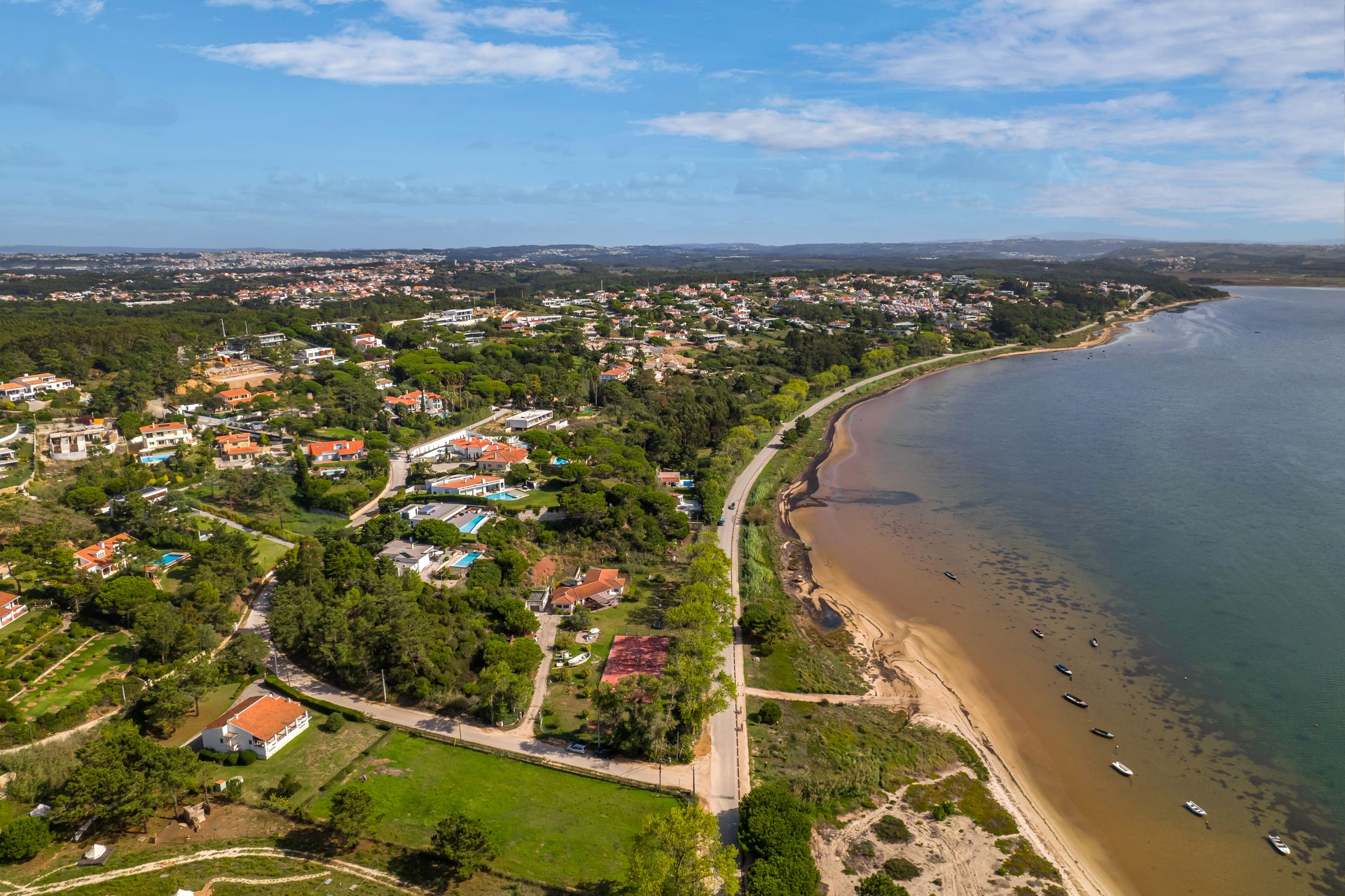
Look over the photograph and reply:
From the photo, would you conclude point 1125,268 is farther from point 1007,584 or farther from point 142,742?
point 142,742

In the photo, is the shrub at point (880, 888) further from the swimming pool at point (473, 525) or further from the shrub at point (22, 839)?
the swimming pool at point (473, 525)

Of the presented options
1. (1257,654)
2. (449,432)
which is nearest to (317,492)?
(449,432)

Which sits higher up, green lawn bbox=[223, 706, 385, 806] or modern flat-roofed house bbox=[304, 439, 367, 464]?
modern flat-roofed house bbox=[304, 439, 367, 464]

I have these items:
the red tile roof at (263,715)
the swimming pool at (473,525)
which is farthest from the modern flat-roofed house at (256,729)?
the swimming pool at (473,525)

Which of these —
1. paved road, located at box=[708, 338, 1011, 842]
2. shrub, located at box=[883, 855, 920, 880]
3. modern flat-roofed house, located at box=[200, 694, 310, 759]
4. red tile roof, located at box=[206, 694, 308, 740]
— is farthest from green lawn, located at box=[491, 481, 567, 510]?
shrub, located at box=[883, 855, 920, 880]

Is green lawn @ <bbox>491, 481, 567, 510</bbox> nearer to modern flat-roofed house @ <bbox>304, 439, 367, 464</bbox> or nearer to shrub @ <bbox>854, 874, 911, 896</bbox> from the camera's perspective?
modern flat-roofed house @ <bbox>304, 439, 367, 464</bbox>
